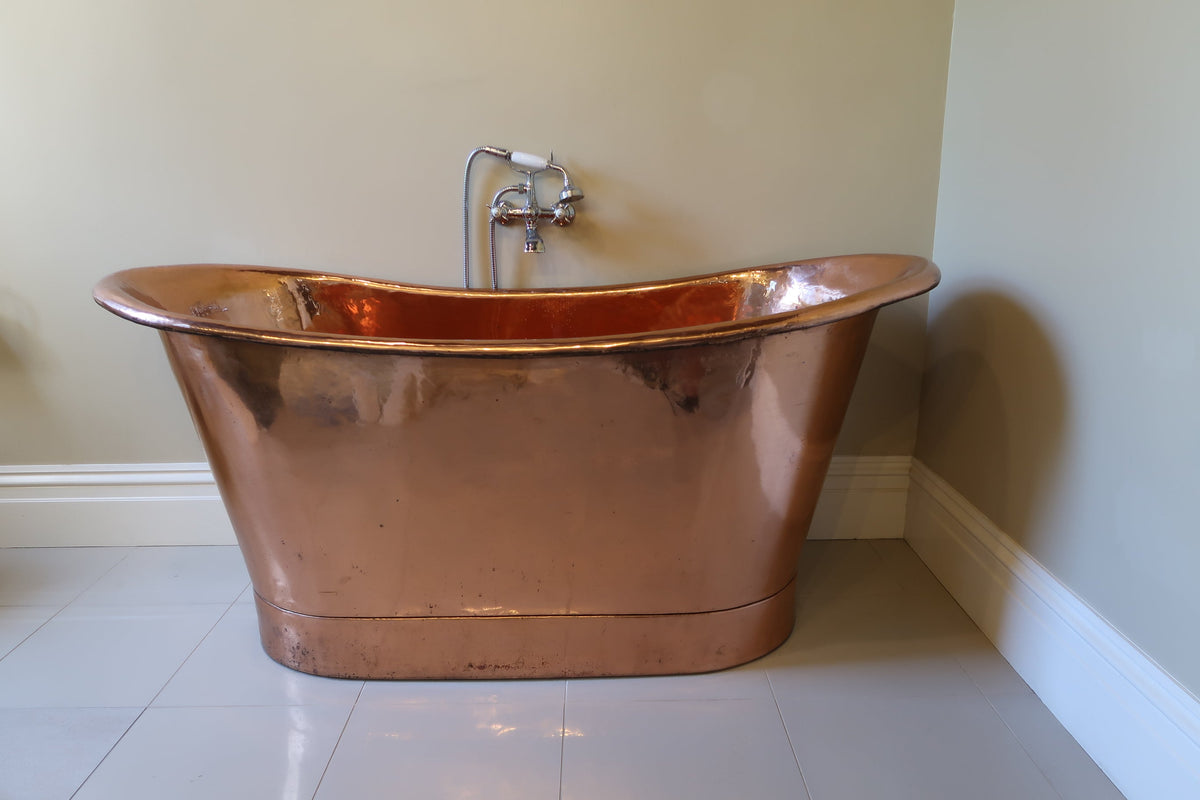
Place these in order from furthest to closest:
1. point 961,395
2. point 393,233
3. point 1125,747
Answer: point 393,233
point 961,395
point 1125,747

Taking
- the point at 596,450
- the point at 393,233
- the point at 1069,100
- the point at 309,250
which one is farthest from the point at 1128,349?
the point at 309,250

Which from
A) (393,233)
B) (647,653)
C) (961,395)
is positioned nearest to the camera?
(647,653)

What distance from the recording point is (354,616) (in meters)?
1.25

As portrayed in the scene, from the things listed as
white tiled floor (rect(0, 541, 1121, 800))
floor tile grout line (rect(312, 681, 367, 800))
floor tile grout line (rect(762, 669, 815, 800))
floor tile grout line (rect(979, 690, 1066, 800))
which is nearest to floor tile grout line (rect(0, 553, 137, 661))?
white tiled floor (rect(0, 541, 1121, 800))

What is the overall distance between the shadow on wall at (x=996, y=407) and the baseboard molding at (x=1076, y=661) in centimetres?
6

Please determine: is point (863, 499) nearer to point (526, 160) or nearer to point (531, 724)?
point (531, 724)

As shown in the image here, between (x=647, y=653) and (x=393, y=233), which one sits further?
(x=393, y=233)

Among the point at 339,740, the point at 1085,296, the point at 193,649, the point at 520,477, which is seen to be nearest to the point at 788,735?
the point at 520,477

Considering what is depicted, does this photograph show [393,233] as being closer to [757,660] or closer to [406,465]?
[406,465]

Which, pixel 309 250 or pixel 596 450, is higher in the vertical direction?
pixel 309 250

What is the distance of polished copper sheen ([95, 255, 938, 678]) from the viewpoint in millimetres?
1072

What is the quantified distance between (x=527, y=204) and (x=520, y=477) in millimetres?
675

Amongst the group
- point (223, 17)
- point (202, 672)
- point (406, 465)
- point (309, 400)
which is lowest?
point (202, 672)

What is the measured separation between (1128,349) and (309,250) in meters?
1.50
